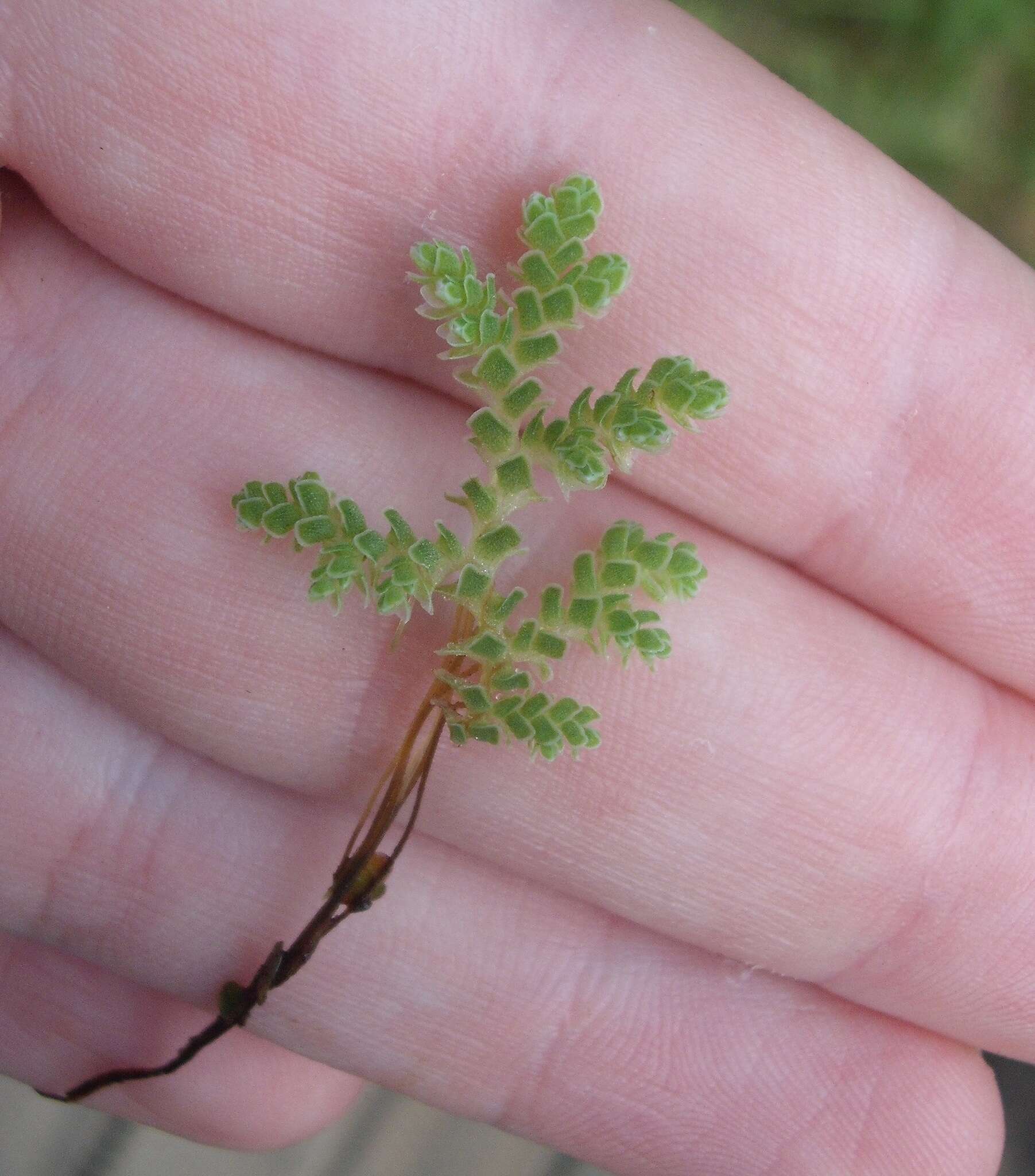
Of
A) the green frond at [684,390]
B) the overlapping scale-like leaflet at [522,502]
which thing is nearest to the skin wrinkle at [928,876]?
the overlapping scale-like leaflet at [522,502]

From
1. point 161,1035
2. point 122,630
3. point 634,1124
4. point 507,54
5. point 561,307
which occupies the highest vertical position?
point 507,54

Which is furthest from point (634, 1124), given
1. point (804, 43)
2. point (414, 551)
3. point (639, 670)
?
point (804, 43)

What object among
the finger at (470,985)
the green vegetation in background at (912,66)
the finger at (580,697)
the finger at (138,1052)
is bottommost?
the finger at (138,1052)

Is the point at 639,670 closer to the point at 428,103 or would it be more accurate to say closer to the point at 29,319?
the point at 428,103

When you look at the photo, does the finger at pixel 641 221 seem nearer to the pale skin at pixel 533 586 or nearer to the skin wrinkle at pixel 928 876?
the pale skin at pixel 533 586

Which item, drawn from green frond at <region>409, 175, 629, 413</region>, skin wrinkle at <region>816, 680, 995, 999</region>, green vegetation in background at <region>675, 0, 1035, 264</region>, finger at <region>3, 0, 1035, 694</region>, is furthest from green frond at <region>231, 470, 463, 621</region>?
green vegetation in background at <region>675, 0, 1035, 264</region>

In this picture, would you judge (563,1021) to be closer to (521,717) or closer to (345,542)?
(521,717)
